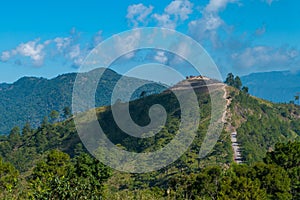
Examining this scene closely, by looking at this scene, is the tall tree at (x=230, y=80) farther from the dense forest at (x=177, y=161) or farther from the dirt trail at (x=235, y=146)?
the dirt trail at (x=235, y=146)

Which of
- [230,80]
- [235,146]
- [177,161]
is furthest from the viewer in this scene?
[230,80]

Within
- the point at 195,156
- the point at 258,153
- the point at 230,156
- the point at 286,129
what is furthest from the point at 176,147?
the point at 286,129

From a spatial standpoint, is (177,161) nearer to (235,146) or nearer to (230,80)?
(235,146)

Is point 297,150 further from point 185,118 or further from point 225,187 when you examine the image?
point 185,118

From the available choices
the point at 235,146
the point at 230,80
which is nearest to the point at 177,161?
the point at 235,146

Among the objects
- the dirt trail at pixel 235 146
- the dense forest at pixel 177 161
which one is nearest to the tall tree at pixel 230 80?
the dense forest at pixel 177 161

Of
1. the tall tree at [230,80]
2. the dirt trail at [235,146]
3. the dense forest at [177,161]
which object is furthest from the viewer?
the tall tree at [230,80]

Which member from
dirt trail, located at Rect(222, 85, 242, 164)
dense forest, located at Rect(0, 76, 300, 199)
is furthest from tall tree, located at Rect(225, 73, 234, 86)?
dirt trail, located at Rect(222, 85, 242, 164)

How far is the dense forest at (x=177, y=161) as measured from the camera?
43844 millimetres

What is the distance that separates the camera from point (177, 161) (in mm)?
126375

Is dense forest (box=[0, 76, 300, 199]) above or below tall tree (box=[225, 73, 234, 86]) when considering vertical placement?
below

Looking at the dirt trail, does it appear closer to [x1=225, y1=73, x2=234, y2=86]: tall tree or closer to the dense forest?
the dense forest

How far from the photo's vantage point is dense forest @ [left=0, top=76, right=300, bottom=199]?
4384cm

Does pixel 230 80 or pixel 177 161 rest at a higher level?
pixel 230 80
